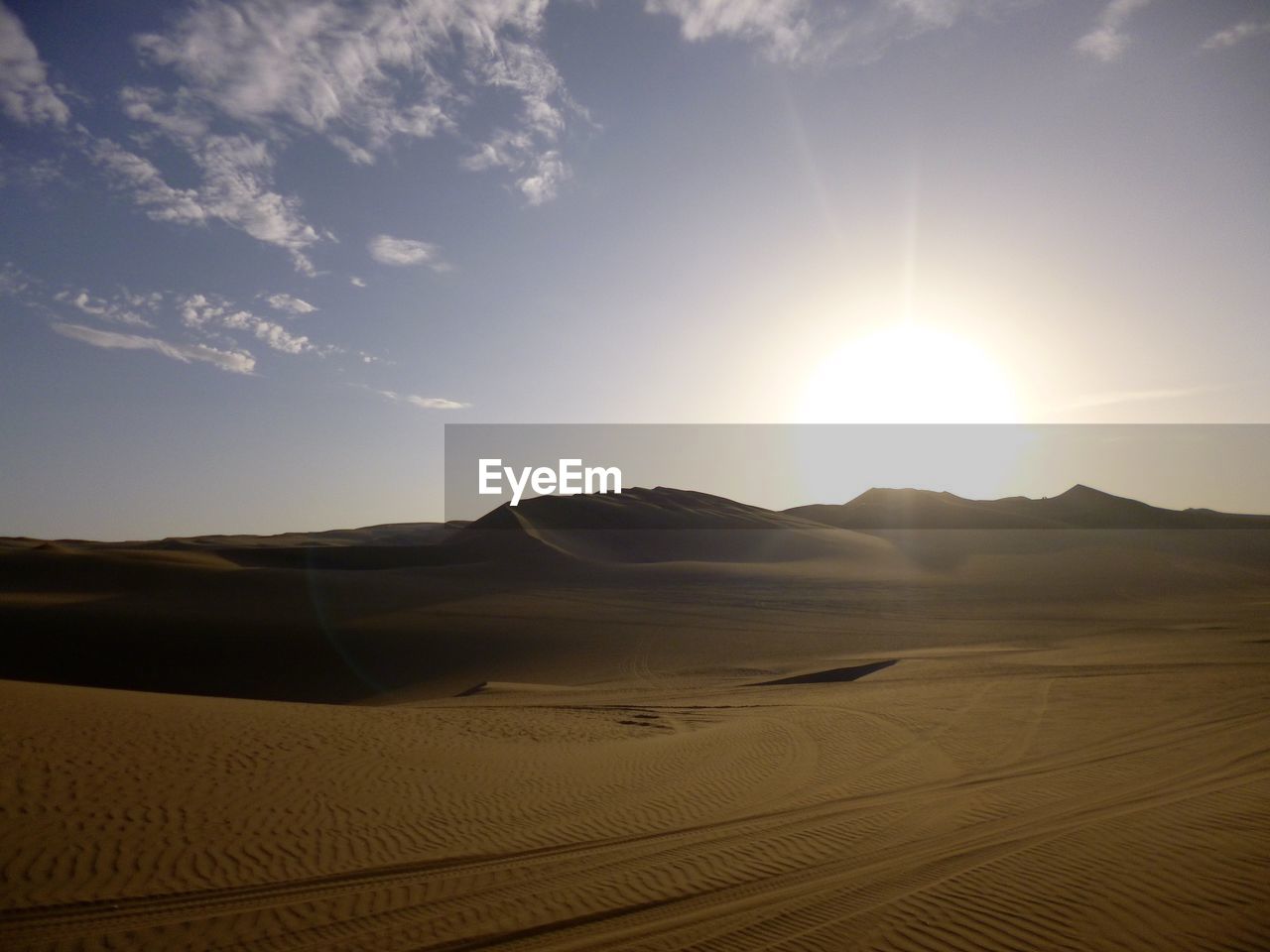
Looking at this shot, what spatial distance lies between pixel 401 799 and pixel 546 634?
20.0m

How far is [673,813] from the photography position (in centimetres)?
811

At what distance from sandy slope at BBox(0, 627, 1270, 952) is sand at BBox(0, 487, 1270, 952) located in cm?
3

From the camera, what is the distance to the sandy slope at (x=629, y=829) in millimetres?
5410

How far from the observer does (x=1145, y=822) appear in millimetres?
7301

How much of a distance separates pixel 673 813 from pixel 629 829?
0.74 metres

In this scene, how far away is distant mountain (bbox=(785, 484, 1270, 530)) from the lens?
7644 centimetres

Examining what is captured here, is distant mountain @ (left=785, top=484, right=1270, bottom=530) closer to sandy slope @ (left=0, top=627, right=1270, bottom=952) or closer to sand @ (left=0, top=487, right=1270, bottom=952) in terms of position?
sand @ (left=0, top=487, right=1270, bottom=952)

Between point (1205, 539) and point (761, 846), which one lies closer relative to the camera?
point (761, 846)

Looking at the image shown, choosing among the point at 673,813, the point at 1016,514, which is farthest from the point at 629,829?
the point at 1016,514

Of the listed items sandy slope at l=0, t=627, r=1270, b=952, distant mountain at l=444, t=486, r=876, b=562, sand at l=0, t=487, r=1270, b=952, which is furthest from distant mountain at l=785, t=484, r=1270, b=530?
sandy slope at l=0, t=627, r=1270, b=952

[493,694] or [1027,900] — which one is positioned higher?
[1027,900]

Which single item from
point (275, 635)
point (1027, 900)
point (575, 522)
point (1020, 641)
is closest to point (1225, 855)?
point (1027, 900)

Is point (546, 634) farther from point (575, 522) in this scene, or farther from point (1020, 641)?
point (575, 522)

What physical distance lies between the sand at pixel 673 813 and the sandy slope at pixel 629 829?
3cm
